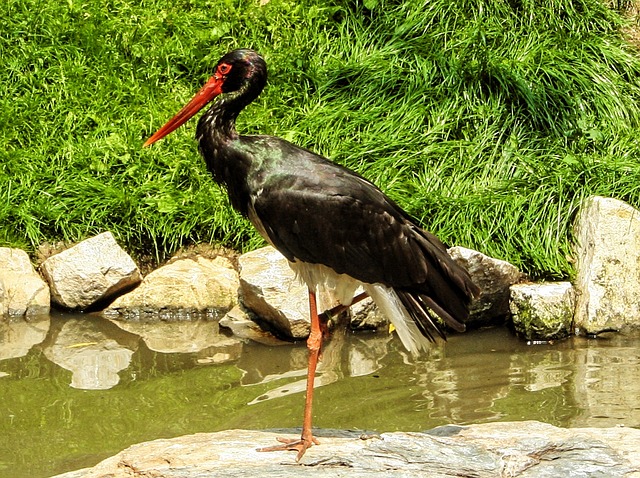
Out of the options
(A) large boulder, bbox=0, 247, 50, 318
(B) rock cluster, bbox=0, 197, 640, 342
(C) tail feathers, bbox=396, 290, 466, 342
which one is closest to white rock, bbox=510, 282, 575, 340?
(B) rock cluster, bbox=0, 197, 640, 342

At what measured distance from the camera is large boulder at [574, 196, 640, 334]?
6.55m

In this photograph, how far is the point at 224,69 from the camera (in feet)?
16.1

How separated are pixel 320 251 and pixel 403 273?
36 cm

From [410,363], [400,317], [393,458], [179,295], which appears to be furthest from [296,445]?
[179,295]

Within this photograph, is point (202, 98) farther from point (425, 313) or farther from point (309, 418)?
point (309, 418)

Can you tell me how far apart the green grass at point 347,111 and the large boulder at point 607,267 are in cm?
15

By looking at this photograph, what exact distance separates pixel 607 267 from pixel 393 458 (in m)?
2.93

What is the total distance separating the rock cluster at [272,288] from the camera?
6473 millimetres

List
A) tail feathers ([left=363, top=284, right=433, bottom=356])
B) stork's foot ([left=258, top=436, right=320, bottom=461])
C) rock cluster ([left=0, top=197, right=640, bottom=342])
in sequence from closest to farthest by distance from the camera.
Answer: stork's foot ([left=258, top=436, right=320, bottom=461]) < tail feathers ([left=363, top=284, right=433, bottom=356]) < rock cluster ([left=0, top=197, right=640, bottom=342])

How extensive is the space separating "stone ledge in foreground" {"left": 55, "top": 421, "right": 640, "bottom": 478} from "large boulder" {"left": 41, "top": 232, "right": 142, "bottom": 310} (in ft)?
8.53

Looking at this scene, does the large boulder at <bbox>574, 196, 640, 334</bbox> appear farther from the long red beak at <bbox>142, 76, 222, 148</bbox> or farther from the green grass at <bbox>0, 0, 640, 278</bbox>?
the long red beak at <bbox>142, 76, 222, 148</bbox>

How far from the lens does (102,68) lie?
26.7ft

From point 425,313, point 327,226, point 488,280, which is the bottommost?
point 488,280

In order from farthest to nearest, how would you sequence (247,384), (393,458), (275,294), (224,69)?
(275,294) < (247,384) < (224,69) < (393,458)
